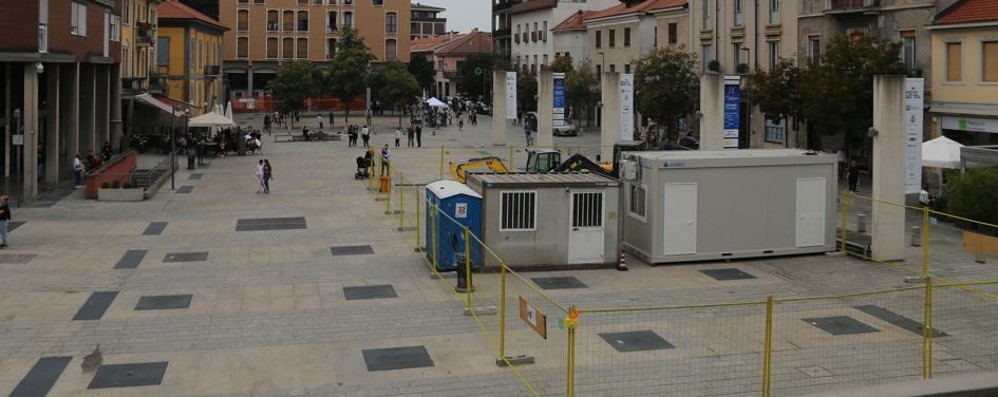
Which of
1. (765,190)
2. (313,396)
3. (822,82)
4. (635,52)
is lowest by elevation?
(313,396)

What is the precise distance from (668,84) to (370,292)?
39583mm

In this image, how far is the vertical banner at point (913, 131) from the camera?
24.0 m

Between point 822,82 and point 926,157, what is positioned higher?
point 822,82

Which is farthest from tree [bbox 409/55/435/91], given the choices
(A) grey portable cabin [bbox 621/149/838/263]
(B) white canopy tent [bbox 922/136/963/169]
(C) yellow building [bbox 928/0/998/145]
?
(A) grey portable cabin [bbox 621/149/838/263]

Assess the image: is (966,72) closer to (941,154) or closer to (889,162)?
(941,154)

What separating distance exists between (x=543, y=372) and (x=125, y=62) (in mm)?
47122

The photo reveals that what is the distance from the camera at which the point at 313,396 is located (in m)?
12.6

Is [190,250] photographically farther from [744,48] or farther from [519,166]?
[744,48]

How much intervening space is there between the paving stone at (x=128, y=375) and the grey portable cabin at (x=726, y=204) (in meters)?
11.1

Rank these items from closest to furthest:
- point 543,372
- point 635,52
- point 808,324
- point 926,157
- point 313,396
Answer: point 313,396 → point 543,372 → point 808,324 → point 926,157 → point 635,52

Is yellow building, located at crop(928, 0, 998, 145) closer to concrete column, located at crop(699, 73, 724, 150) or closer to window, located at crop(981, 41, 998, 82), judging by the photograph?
window, located at crop(981, 41, 998, 82)

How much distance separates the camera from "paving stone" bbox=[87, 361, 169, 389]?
13.1m

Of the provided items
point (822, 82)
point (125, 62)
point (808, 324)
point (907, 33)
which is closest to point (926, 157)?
point (822, 82)

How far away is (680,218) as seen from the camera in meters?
21.1
